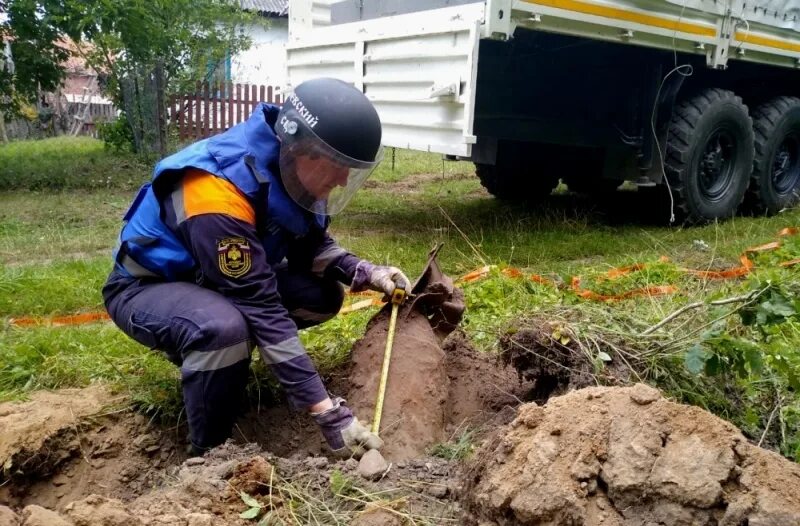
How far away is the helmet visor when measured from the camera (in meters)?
2.45

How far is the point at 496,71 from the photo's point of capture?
21.1ft

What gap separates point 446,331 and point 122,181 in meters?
7.62

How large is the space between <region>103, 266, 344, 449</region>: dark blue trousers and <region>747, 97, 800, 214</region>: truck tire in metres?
6.38

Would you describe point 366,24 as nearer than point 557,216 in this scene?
Yes

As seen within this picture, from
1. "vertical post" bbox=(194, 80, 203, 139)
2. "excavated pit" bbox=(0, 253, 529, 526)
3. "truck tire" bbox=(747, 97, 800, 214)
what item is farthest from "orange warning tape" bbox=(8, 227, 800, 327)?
"vertical post" bbox=(194, 80, 203, 139)

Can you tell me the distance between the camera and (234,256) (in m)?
2.43

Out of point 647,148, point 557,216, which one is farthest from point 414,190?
point 647,148

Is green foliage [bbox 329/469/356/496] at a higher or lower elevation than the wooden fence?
lower

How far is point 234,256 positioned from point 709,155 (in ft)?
18.5

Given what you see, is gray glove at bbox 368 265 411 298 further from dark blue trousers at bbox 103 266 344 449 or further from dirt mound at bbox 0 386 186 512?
dirt mound at bbox 0 386 186 512

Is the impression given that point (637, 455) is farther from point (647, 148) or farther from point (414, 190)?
point (414, 190)

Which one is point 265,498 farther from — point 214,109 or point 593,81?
point 214,109

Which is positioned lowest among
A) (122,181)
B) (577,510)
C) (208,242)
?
(122,181)

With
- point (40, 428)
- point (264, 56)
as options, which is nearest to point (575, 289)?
point (40, 428)
